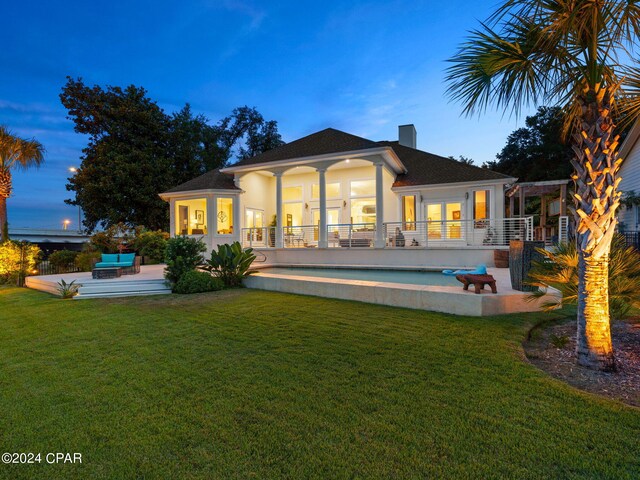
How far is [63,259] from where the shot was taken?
15.0m

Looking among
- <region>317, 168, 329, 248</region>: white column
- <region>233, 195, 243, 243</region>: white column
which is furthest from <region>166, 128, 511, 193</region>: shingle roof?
<region>317, 168, 329, 248</region>: white column

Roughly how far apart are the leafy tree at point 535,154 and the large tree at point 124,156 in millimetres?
32781

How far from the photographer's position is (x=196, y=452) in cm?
237

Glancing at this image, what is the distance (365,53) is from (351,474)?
2387 cm

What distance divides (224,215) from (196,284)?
28.6 ft

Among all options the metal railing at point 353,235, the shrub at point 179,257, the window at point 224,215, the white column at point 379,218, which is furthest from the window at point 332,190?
the shrub at point 179,257

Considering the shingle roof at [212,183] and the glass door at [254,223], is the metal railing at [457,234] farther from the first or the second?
the shingle roof at [212,183]

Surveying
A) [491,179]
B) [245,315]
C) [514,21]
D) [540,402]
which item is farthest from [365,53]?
[540,402]

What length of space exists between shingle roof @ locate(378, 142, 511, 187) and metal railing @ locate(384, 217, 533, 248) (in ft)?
7.15

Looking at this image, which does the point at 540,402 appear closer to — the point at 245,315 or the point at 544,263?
the point at 544,263

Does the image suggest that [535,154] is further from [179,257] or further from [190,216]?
[179,257]

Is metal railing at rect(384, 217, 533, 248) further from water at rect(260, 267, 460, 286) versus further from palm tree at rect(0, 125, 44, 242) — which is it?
palm tree at rect(0, 125, 44, 242)

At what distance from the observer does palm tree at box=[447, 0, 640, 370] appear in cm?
364

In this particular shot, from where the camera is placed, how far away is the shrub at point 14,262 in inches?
517
